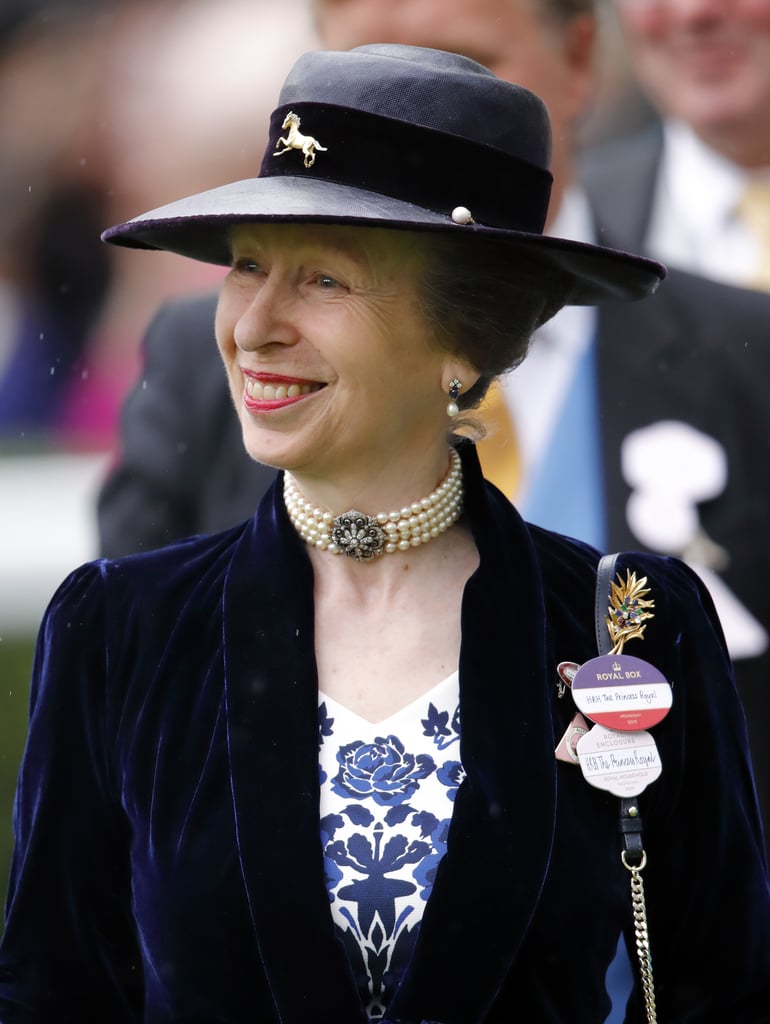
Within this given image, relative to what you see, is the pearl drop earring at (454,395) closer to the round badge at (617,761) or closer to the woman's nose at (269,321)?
the woman's nose at (269,321)

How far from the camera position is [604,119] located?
12.3 feet

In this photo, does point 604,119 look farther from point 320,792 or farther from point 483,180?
point 320,792

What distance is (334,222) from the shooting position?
1.87 meters

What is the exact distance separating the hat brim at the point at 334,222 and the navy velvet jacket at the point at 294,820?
1.24ft

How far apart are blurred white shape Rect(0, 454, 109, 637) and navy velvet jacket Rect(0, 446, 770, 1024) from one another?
182 centimetres

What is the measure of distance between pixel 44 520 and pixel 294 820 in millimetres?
2263

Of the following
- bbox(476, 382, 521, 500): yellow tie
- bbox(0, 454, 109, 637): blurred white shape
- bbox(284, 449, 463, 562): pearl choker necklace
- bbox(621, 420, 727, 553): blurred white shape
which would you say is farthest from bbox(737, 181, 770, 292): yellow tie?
bbox(284, 449, 463, 562): pearl choker necklace

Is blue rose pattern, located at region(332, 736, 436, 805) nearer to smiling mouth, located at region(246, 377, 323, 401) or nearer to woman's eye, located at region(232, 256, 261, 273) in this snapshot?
smiling mouth, located at region(246, 377, 323, 401)

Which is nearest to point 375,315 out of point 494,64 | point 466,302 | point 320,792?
point 466,302

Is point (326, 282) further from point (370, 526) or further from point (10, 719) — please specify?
point (10, 719)

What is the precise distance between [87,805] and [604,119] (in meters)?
2.46

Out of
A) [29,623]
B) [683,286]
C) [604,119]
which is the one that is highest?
[604,119]

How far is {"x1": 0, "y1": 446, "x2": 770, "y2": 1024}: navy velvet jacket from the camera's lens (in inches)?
73.7

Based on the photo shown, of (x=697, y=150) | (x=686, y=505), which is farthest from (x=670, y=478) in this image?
(x=697, y=150)
